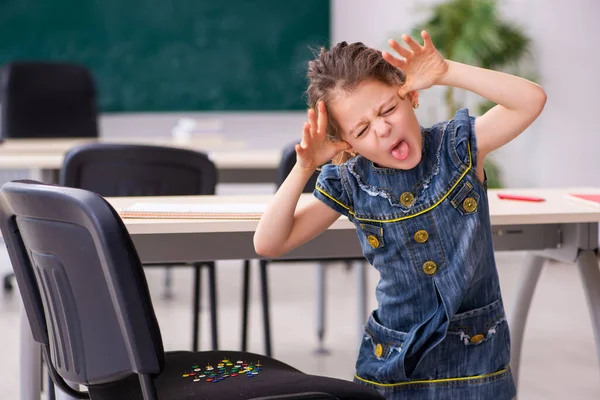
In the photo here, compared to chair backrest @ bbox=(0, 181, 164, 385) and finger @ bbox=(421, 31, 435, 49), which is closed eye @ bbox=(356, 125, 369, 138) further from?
chair backrest @ bbox=(0, 181, 164, 385)

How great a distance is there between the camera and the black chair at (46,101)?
5258mm

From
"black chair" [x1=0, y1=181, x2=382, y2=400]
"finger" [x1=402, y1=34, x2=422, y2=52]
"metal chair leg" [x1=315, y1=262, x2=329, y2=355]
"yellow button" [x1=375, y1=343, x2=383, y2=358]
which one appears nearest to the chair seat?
"black chair" [x1=0, y1=181, x2=382, y2=400]

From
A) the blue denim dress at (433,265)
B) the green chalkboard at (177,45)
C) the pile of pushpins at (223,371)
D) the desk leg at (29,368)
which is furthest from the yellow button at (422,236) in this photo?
the green chalkboard at (177,45)

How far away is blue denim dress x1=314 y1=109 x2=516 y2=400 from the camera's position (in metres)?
1.53

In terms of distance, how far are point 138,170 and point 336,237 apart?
0.83 metres

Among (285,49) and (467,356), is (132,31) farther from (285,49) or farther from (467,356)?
(467,356)

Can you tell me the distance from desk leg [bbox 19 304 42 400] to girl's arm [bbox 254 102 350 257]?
75cm

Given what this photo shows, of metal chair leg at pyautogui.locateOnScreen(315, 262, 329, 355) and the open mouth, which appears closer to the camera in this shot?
the open mouth

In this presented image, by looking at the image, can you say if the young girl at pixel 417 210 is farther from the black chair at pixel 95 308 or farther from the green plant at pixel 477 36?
the green plant at pixel 477 36

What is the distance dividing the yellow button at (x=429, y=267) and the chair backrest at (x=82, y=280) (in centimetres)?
50

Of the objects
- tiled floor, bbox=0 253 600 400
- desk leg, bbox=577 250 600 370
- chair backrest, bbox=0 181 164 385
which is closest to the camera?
chair backrest, bbox=0 181 164 385

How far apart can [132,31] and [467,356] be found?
5.05 metres

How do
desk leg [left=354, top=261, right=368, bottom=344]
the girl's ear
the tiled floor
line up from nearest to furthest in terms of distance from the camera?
the girl's ear → the tiled floor → desk leg [left=354, top=261, right=368, bottom=344]

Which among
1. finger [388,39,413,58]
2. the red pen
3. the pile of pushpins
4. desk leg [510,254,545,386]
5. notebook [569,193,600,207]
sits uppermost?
finger [388,39,413,58]
